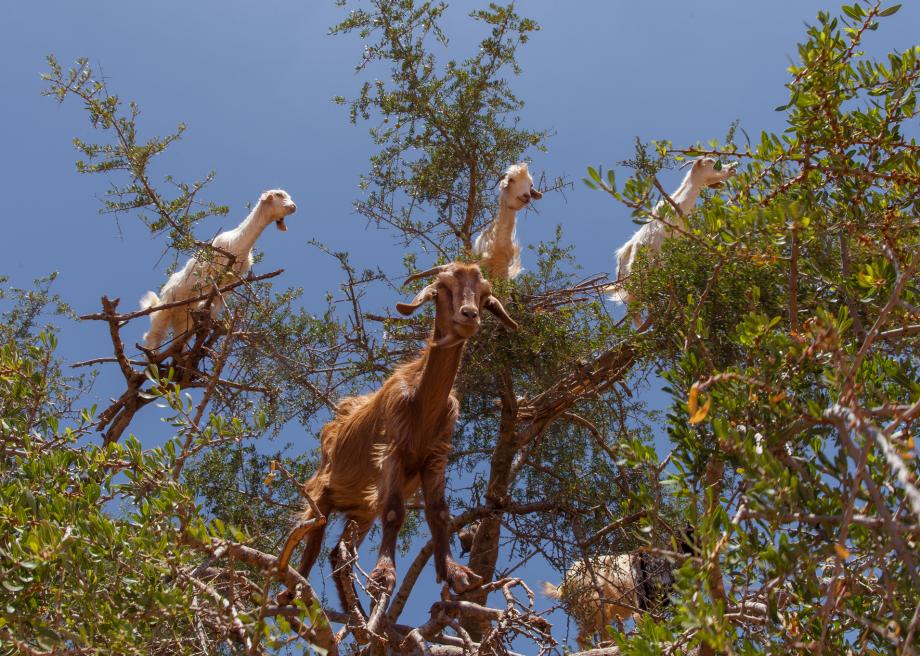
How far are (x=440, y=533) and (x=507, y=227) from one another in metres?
5.01

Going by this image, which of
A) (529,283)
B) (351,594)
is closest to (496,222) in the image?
(529,283)

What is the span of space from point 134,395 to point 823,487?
6563mm

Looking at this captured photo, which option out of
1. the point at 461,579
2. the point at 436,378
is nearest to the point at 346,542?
Result: the point at 461,579

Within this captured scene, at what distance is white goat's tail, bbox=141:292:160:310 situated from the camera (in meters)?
9.71

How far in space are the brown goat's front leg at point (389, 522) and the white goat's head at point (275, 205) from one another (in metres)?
5.72

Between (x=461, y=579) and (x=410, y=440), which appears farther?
(x=410, y=440)

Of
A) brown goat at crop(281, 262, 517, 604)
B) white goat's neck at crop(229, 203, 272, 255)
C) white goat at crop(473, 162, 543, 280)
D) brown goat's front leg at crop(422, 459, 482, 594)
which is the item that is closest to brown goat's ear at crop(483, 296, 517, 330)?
brown goat at crop(281, 262, 517, 604)

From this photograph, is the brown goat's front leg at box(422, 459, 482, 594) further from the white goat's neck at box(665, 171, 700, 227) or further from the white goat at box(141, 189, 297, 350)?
the white goat's neck at box(665, 171, 700, 227)

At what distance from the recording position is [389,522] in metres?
4.77

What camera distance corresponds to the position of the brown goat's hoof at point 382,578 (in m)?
4.16

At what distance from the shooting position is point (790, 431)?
→ 267 cm

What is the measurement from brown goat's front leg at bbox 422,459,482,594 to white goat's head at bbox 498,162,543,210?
428cm

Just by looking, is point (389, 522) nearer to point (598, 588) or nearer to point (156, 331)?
point (598, 588)

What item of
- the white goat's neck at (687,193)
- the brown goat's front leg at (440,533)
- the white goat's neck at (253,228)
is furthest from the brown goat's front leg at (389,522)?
the white goat's neck at (687,193)
